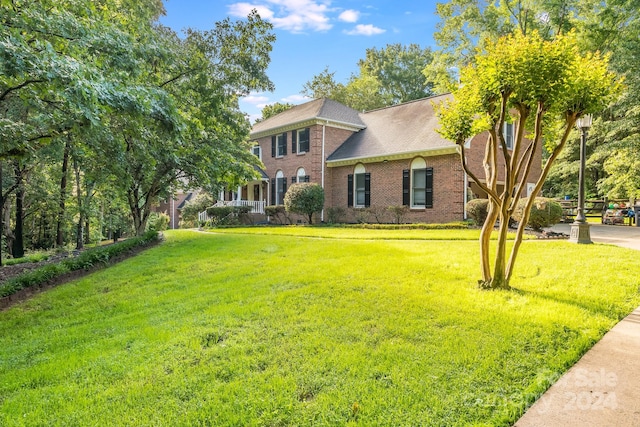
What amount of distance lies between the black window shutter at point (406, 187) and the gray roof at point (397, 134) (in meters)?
1.01

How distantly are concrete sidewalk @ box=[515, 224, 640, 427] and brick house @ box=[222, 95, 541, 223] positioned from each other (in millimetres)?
12392

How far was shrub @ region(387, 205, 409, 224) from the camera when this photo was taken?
53.5 feet

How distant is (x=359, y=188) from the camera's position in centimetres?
1916

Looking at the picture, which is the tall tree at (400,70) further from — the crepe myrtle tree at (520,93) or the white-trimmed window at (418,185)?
the crepe myrtle tree at (520,93)

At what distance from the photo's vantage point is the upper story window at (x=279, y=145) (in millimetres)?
22891


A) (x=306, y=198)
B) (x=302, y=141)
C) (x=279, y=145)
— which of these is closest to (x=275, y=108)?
(x=279, y=145)

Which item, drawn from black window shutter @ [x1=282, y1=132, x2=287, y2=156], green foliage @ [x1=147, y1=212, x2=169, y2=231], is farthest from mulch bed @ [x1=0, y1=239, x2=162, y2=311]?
green foliage @ [x1=147, y1=212, x2=169, y2=231]

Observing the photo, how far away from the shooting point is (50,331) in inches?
182

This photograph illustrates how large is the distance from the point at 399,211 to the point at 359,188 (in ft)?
11.2

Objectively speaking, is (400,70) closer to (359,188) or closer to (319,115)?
(319,115)

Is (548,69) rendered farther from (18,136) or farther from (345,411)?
(18,136)

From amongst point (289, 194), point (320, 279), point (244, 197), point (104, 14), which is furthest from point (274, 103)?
point (320, 279)

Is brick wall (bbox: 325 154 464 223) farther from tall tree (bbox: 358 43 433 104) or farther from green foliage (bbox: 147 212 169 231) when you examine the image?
tall tree (bbox: 358 43 433 104)

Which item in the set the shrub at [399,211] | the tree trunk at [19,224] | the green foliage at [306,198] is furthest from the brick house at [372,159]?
the tree trunk at [19,224]
